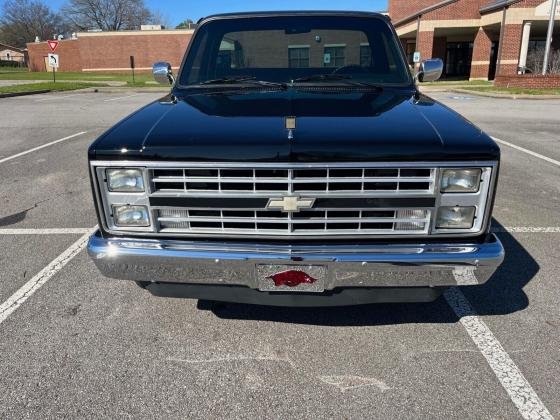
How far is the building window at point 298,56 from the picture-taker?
3.84 m

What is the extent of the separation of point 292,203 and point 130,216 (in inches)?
34.4

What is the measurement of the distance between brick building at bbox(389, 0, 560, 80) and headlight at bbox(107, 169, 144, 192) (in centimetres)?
2324

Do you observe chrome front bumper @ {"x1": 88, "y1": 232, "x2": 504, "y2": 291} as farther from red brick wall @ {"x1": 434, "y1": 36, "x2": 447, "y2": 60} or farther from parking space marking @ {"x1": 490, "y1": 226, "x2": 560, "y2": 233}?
red brick wall @ {"x1": 434, "y1": 36, "x2": 447, "y2": 60}

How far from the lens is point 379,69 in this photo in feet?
12.3

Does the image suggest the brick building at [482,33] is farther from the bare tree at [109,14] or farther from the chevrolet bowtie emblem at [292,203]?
the bare tree at [109,14]

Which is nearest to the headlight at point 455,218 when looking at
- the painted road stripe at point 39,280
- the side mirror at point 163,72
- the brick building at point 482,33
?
the painted road stripe at point 39,280

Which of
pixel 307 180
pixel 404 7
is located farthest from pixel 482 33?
pixel 307 180

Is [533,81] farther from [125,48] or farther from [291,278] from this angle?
[125,48]

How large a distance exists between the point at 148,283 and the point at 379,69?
2394 mm

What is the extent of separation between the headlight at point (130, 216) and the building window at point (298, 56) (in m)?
1.93

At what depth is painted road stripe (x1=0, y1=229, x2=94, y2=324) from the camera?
3.21 m

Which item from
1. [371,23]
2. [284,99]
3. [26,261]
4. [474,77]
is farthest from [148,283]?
[474,77]

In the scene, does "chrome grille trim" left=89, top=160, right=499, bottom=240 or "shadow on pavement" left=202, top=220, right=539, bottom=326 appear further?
"shadow on pavement" left=202, top=220, right=539, bottom=326

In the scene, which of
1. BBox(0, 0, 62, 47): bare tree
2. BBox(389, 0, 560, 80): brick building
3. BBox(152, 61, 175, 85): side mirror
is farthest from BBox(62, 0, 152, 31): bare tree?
BBox(152, 61, 175, 85): side mirror
